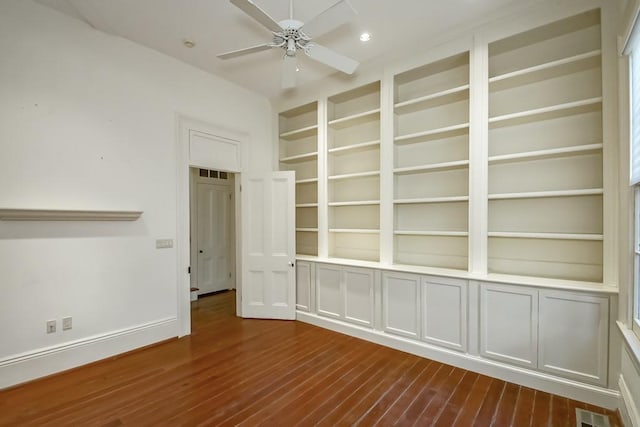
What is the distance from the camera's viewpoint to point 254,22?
9.61 feet

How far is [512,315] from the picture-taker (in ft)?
8.73

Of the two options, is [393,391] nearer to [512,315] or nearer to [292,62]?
[512,315]

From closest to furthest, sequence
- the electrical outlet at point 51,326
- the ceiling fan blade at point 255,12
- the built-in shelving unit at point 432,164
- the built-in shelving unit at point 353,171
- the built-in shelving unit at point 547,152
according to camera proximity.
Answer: the ceiling fan blade at point 255,12 → the built-in shelving unit at point 547,152 → the electrical outlet at point 51,326 → the built-in shelving unit at point 432,164 → the built-in shelving unit at point 353,171

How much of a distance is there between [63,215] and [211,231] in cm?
316

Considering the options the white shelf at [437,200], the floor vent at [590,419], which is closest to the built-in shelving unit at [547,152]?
the white shelf at [437,200]

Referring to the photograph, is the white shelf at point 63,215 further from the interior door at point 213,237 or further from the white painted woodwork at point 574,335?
the white painted woodwork at point 574,335

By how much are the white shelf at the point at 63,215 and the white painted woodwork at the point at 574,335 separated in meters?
4.03

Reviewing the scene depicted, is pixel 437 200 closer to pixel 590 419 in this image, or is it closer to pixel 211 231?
pixel 590 419

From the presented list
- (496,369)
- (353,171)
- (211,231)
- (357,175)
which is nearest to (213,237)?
(211,231)

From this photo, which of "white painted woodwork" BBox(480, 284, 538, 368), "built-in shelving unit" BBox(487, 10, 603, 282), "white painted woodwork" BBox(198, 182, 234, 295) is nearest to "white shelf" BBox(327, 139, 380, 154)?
"built-in shelving unit" BBox(487, 10, 603, 282)

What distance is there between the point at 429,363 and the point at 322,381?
1.13m

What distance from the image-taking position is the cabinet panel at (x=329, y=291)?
3887 mm

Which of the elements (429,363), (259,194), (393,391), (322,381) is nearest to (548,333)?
(429,363)

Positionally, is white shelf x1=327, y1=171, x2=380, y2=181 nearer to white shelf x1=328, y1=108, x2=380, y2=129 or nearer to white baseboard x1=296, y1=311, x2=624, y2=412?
white shelf x1=328, y1=108, x2=380, y2=129
